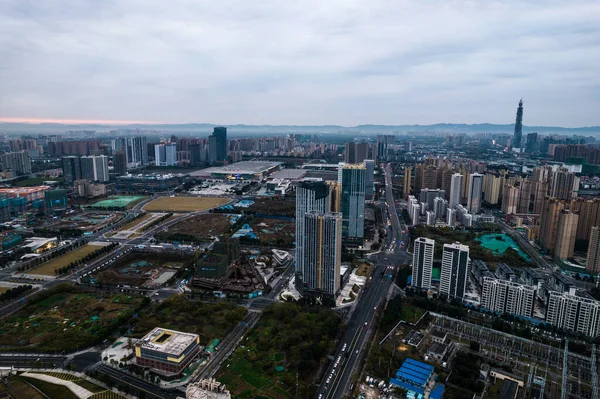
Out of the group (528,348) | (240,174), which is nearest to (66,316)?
(528,348)

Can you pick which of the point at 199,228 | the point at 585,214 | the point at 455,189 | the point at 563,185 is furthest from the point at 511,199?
the point at 199,228

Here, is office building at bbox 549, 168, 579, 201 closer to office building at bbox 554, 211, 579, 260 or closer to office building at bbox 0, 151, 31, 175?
office building at bbox 554, 211, 579, 260

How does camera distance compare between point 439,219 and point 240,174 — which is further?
point 240,174

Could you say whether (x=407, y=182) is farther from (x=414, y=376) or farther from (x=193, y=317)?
(x=414, y=376)

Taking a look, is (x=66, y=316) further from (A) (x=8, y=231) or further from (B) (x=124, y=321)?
(A) (x=8, y=231)

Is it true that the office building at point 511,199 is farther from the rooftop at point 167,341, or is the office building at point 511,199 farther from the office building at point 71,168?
the office building at point 71,168

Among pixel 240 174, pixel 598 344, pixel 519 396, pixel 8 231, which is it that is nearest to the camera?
pixel 519 396
